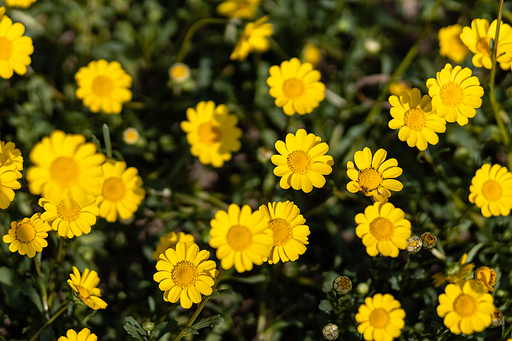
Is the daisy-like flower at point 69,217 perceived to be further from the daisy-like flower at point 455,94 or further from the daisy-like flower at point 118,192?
the daisy-like flower at point 455,94

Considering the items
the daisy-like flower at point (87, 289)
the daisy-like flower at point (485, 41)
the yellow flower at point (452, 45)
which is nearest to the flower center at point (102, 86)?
the daisy-like flower at point (87, 289)

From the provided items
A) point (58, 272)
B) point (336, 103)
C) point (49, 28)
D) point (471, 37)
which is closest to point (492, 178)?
point (471, 37)

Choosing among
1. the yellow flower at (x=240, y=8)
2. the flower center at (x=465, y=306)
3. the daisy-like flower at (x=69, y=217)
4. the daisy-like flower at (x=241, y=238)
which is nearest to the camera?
A: the daisy-like flower at (x=241, y=238)

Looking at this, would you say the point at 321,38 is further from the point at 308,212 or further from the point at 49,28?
the point at 49,28

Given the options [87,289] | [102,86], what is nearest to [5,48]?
[102,86]

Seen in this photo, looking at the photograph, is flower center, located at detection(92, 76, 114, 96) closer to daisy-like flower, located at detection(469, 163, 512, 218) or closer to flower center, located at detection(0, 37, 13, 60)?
flower center, located at detection(0, 37, 13, 60)

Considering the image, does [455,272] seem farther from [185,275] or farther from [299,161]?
[185,275]
